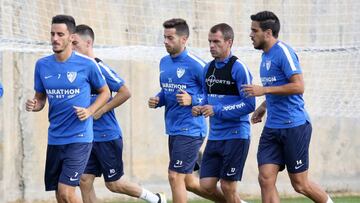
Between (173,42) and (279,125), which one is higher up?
(173,42)

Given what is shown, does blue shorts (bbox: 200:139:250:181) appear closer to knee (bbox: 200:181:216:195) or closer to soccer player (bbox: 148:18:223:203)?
knee (bbox: 200:181:216:195)

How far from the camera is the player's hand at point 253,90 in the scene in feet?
33.2

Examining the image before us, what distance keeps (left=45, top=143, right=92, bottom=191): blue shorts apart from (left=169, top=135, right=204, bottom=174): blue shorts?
1492 millimetres

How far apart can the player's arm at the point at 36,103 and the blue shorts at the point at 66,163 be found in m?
0.41

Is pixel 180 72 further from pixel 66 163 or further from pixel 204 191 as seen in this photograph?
pixel 66 163

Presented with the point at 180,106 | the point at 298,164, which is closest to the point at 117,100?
the point at 180,106

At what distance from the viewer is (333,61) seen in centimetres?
1475

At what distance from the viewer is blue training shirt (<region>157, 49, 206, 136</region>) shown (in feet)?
37.4

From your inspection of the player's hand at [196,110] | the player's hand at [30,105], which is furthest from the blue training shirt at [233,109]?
the player's hand at [30,105]

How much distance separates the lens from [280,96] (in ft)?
34.5

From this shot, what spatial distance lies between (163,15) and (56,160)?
202 inches

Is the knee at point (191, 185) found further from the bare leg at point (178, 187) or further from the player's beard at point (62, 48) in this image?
the player's beard at point (62, 48)

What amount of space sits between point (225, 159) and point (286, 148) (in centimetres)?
79

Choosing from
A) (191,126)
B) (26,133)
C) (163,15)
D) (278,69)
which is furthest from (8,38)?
(278,69)
